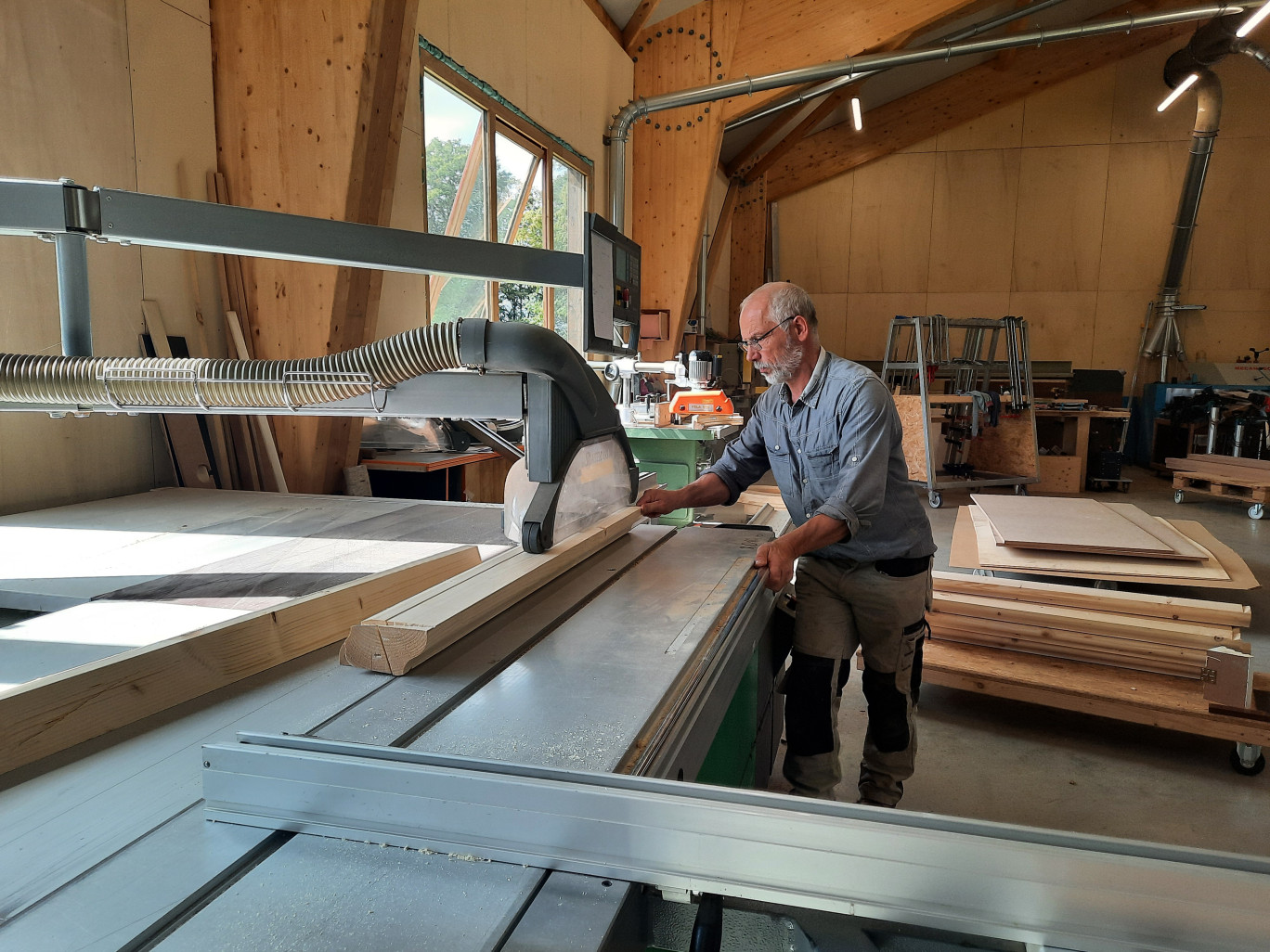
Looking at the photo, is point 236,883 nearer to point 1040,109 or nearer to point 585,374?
point 585,374

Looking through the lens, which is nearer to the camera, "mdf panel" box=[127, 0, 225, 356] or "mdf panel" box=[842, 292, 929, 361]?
"mdf panel" box=[127, 0, 225, 356]

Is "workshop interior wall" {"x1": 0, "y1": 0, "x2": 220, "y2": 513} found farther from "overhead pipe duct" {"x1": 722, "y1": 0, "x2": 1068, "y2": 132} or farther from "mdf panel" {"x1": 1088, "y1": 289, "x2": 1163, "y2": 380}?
"mdf panel" {"x1": 1088, "y1": 289, "x2": 1163, "y2": 380}

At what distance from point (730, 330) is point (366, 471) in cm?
908

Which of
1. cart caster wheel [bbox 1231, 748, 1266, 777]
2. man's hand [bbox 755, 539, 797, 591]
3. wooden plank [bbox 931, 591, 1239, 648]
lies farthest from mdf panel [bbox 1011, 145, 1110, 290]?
man's hand [bbox 755, 539, 797, 591]

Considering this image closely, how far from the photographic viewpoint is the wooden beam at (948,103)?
32.7 ft

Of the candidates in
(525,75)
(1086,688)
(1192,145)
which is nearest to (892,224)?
(1192,145)

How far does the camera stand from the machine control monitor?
6.03 feet

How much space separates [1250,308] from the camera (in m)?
10.1

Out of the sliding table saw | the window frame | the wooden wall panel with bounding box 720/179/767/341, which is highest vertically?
the wooden wall panel with bounding box 720/179/767/341

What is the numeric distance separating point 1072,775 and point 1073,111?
35.6 feet

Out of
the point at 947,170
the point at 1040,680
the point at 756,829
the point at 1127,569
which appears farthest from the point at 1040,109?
the point at 756,829

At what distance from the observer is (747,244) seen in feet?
37.9

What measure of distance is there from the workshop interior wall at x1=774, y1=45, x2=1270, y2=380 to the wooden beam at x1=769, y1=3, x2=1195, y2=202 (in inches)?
7.0

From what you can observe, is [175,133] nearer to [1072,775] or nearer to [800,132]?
[1072,775]
